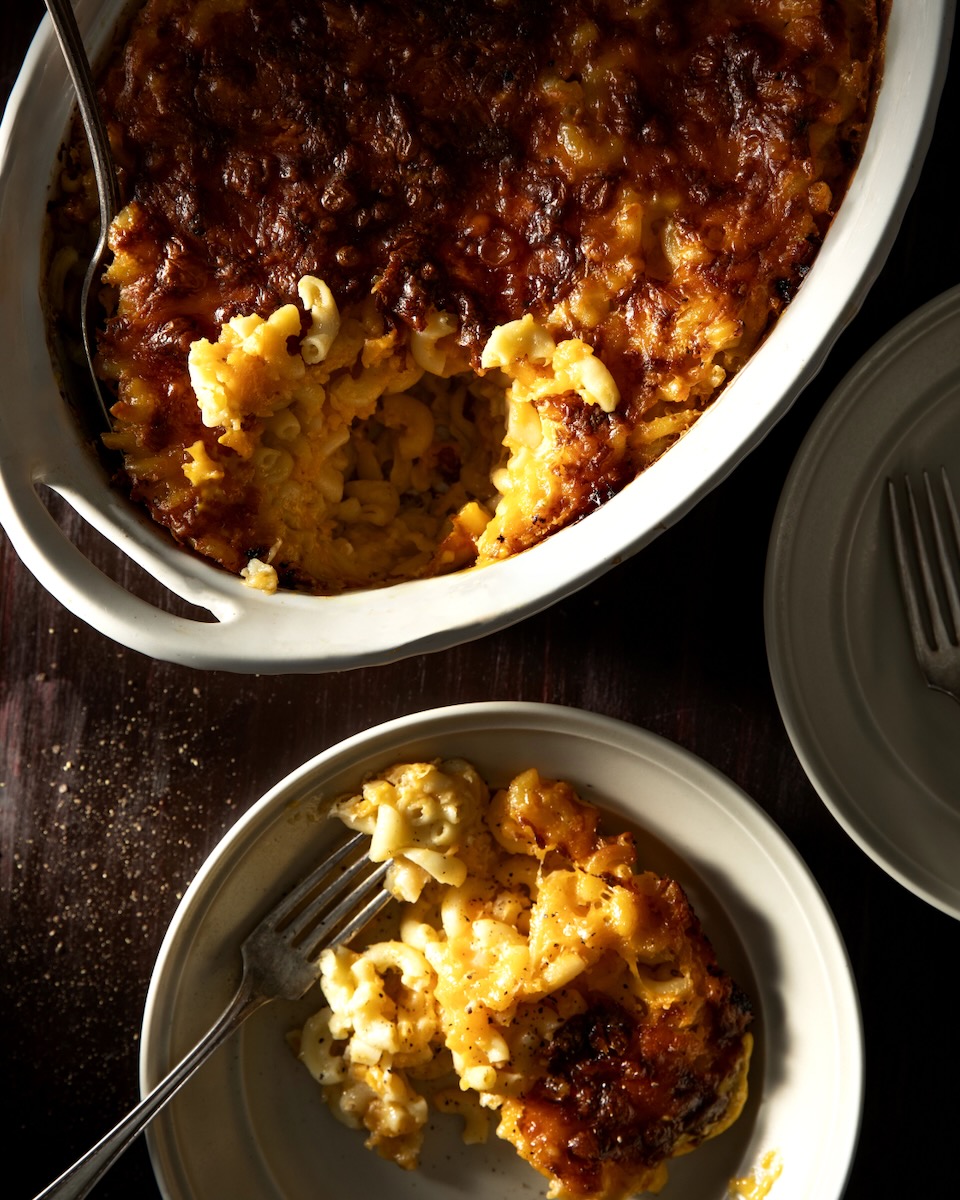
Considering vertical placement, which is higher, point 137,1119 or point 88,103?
point 88,103

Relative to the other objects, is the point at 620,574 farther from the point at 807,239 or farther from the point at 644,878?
the point at 807,239

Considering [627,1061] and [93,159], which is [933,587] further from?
[93,159]

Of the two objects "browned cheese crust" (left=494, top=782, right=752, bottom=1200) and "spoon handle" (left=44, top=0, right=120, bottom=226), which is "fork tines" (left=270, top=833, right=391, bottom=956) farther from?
"spoon handle" (left=44, top=0, right=120, bottom=226)

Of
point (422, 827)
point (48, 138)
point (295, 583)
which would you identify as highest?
point (48, 138)

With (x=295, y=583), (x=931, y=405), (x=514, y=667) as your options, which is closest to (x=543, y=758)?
(x=514, y=667)

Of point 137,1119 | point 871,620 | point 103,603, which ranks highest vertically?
point 871,620

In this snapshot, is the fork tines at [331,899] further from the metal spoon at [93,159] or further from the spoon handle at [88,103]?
the spoon handle at [88,103]

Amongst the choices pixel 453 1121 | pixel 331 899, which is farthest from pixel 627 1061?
pixel 331 899
